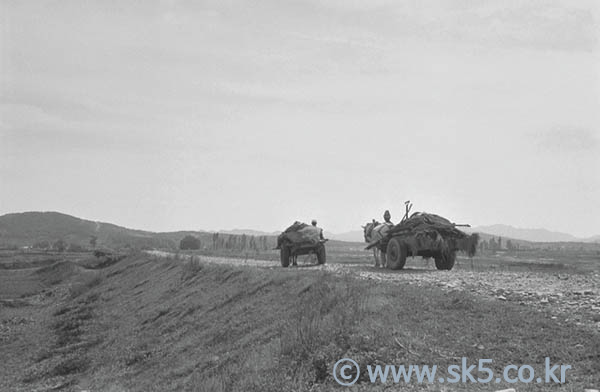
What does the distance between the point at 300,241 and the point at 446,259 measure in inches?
254

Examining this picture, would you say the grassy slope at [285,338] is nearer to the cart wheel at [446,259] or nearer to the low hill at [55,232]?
the cart wheel at [446,259]

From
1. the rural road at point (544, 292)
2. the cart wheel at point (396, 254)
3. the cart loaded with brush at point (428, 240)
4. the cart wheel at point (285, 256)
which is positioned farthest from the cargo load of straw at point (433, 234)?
the cart wheel at point (285, 256)

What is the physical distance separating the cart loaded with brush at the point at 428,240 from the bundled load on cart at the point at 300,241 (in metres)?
4.69

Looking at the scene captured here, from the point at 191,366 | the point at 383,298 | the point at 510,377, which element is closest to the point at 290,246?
the point at 191,366

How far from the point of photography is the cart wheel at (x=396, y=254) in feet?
52.3

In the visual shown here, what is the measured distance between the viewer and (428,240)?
15.3 m

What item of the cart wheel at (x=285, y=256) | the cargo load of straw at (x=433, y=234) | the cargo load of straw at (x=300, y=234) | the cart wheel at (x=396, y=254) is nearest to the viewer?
the cargo load of straw at (x=433, y=234)

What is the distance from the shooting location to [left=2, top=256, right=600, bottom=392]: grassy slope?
674 centimetres

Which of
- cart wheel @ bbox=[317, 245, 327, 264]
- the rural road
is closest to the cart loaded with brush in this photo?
the rural road

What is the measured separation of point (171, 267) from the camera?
104 ft

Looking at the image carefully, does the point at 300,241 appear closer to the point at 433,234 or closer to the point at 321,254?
the point at 321,254

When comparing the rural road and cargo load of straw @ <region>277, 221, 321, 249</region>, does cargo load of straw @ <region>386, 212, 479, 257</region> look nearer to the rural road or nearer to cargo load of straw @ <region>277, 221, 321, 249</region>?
the rural road

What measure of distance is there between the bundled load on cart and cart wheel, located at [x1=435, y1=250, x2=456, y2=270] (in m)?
5.55

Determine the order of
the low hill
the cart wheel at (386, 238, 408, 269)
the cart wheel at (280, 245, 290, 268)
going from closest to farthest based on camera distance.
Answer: the cart wheel at (386, 238, 408, 269)
the cart wheel at (280, 245, 290, 268)
the low hill
